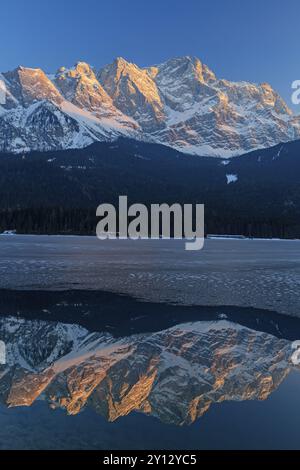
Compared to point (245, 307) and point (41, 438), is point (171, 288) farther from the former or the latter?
point (41, 438)

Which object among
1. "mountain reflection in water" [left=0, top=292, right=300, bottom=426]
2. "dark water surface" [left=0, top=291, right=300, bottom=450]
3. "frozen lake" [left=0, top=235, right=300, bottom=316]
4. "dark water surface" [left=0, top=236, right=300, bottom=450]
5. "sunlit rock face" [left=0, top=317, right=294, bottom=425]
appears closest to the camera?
"dark water surface" [left=0, top=291, right=300, bottom=450]

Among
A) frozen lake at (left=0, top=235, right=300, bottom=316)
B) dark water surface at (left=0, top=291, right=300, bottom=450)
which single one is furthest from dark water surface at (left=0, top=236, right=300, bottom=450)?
frozen lake at (left=0, top=235, right=300, bottom=316)

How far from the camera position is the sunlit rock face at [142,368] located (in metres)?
18.0

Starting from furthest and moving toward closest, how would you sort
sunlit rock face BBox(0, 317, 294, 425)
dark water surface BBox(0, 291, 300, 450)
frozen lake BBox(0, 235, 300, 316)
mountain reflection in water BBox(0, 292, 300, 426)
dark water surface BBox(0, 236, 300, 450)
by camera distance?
frozen lake BBox(0, 235, 300, 316)
mountain reflection in water BBox(0, 292, 300, 426)
sunlit rock face BBox(0, 317, 294, 425)
dark water surface BBox(0, 236, 300, 450)
dark water surface BBox(0, 291, 300, 450)

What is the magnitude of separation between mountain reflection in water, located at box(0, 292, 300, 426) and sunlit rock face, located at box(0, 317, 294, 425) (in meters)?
0.04

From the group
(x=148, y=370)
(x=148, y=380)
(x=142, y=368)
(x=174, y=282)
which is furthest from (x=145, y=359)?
(x=174, y=282)

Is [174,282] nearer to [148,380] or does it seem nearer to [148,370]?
[148,370]

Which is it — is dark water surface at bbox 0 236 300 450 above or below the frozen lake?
below

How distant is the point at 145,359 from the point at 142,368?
1443 millimetres

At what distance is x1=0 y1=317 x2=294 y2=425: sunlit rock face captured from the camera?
1795 centimetres

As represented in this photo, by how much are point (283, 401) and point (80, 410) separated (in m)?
7.57

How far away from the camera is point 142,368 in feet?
72.0

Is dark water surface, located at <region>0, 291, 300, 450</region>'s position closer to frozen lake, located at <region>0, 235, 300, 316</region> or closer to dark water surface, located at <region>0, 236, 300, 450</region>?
dark water surface, located at <region>0, 236, 300, 450</region>
